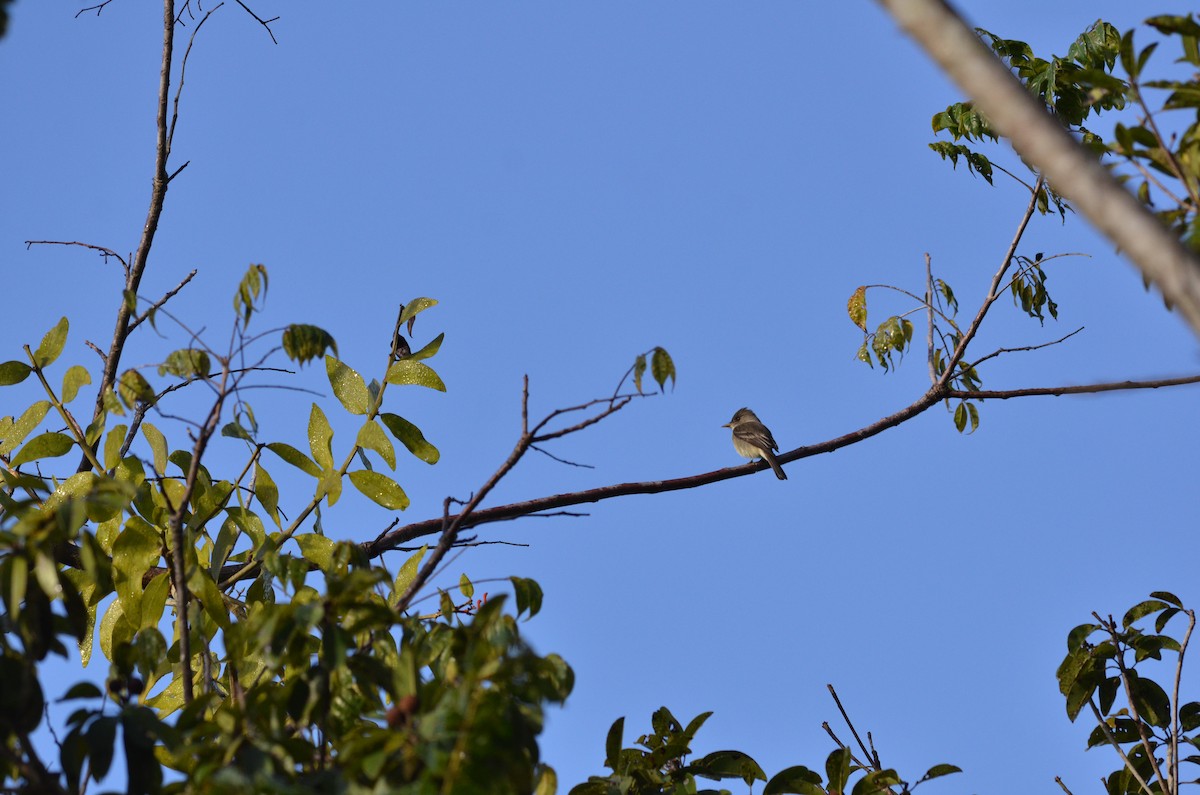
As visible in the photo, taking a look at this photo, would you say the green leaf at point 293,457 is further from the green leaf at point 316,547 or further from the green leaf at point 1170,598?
the green leaf at point 1170,598

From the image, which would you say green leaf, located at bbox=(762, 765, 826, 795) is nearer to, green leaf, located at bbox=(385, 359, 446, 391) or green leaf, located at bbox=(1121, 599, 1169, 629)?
green leaf, located at bbox=(1121, 599, 1169, 629)

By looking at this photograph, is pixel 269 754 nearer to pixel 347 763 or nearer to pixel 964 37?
pixel 347 763

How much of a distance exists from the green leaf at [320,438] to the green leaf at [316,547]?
35 cm

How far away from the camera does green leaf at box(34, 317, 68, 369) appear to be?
4922 mm

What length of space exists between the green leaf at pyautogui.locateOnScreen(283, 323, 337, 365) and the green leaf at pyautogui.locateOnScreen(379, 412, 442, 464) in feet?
4.18

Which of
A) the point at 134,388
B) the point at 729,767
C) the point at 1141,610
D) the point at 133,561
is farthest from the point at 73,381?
the point at 1141,610

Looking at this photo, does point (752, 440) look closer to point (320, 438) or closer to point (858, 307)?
point (858, 307)

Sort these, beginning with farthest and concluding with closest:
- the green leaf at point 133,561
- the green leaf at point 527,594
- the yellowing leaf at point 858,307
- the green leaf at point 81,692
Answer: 1. the yellowing leaf at point 858,307
2. the green leaf at point 133,561
3. the green leaf at point 527,594
4. the green leaf at point 81,692

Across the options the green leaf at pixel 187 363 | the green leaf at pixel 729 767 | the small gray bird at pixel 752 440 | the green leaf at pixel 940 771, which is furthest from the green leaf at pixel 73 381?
the small gray bird at pixel 752 440

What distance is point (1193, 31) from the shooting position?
2945mm

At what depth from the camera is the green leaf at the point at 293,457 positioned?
15.5 feet

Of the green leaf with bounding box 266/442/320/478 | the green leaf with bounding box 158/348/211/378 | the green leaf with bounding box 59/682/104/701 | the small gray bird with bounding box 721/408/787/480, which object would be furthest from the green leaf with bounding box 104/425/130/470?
the small gray bird with bounding box 721/408/787/480

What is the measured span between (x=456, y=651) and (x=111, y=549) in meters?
2.28

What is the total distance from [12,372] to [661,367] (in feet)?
9.43
